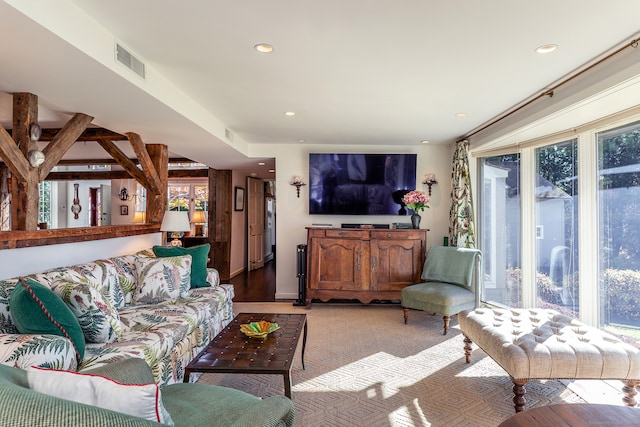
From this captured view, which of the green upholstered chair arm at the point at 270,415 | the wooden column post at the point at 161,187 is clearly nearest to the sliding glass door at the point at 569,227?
the green upholstered chair arm at the point at 270,415

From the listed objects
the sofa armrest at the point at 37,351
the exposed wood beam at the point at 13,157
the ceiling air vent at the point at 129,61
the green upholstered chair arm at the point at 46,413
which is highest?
the ceiling air vent at the point at 129,61

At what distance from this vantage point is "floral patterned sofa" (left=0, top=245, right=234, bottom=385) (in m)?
1.70

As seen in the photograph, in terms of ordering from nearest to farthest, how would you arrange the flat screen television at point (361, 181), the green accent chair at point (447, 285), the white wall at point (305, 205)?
the green accent chair at point (447, 285), the flat screen television at point (361, 181), the white wall at point (305, 205)

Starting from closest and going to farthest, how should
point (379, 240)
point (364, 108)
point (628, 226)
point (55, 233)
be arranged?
point (55, 233) → point (628, 226) → point (364, 108) → point (379, 240)

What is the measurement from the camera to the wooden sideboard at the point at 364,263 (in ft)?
16.2

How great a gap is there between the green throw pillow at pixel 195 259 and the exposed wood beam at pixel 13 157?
1400mm

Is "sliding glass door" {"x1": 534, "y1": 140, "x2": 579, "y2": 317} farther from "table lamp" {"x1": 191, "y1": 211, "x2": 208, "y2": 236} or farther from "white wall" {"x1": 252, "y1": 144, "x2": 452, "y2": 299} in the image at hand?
"table lamp" {"x1": 191, "y1": 211, "x2": 208, "y2": 236}

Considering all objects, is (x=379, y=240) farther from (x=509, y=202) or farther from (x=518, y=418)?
(x=518, y=418)

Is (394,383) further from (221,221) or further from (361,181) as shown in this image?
(221,221)

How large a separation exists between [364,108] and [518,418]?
290 centimetres

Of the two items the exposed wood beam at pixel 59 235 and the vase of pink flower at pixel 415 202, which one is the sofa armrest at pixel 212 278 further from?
the vase of pink flower at pixel 415 202

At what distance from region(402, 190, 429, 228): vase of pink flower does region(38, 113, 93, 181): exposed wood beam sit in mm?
3691

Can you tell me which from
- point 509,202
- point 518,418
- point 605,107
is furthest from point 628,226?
point 518,418

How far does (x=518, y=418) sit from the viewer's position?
150 cm
